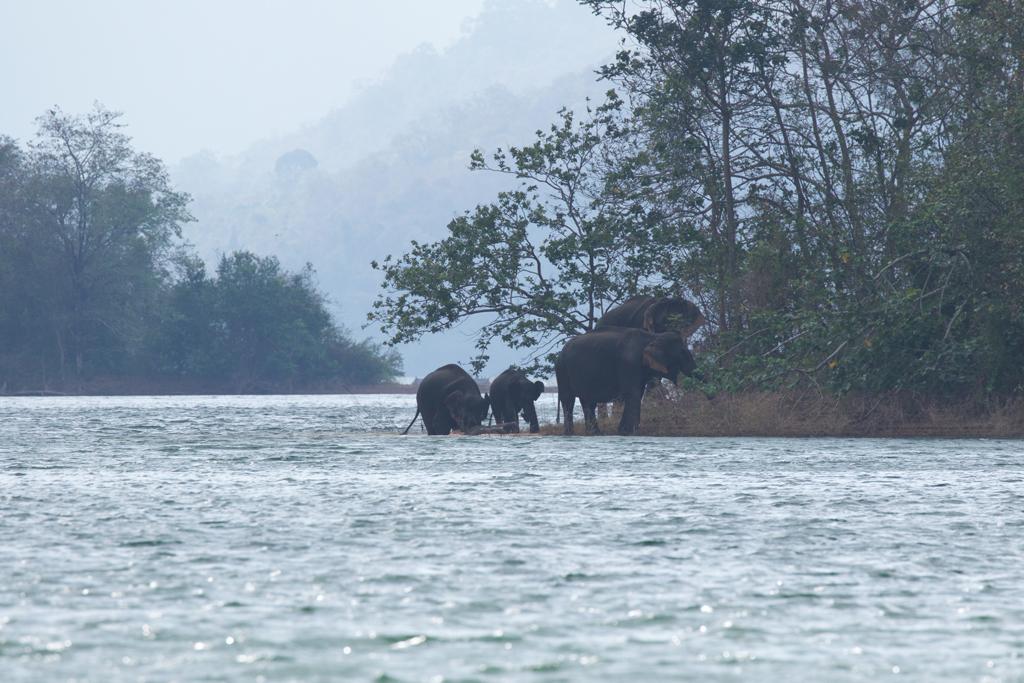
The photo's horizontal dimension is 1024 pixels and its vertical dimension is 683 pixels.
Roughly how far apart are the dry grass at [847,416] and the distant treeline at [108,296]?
69.9m

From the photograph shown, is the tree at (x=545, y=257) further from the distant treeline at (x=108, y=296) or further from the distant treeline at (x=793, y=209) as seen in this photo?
the distant treeline at (x=108, y=296)

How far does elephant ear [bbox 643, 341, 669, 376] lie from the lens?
29.5 meters

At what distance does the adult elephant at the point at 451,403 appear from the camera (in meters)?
33.0

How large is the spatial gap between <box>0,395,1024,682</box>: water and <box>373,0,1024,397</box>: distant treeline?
6880 millimetres

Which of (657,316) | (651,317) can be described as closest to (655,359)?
(651,317)

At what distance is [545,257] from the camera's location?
34844mm

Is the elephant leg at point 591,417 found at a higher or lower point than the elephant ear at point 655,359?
lower

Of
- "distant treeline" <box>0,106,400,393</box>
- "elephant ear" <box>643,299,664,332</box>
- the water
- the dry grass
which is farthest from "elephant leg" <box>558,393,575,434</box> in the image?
"distant treeline" <box>0,106,400,393</box>

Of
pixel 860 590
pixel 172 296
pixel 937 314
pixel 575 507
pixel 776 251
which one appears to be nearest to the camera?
pixel 860 590

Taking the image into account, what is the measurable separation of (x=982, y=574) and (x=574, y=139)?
25.8m

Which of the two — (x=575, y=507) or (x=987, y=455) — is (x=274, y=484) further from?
(x=987, y=455)

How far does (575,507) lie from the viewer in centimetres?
1585

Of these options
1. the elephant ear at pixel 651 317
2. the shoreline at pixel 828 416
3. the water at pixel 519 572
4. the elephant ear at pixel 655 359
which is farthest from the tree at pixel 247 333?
the water at pixel 519 572

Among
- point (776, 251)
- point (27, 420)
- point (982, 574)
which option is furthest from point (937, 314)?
point (27, 420)
